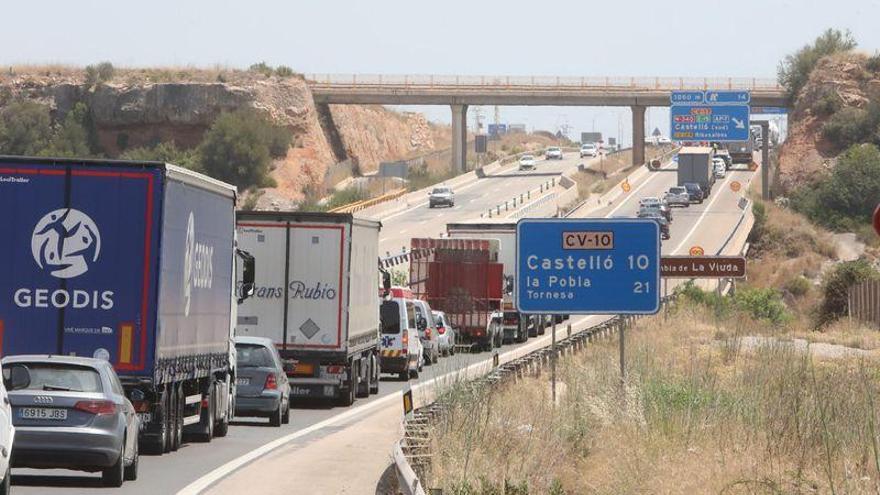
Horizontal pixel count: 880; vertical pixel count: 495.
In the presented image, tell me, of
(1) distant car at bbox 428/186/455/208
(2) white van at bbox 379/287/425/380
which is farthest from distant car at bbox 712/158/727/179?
(2) white van at bbox 379/287/425/380

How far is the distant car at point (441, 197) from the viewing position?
400 feet

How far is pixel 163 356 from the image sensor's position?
2095 centimetres

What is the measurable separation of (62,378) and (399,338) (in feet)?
73.8

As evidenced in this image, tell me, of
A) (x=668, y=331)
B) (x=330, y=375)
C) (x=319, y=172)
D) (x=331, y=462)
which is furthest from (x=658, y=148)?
(x=331, y=462)

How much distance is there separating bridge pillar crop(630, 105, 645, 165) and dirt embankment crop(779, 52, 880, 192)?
34.5 feet

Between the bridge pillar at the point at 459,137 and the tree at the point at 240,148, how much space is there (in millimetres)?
12881

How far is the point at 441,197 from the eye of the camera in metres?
122

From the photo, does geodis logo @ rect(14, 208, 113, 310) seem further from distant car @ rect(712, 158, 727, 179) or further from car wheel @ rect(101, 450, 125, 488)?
distant car @ rect(712, 158, 727, 179)

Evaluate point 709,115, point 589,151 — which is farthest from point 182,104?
point 709,115

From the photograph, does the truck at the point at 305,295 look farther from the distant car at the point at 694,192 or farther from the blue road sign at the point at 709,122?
the distant car at the point at 694,192

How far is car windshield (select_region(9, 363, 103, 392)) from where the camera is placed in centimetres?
1766

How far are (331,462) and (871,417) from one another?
8.50 metres

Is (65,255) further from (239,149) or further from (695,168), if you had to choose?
(239,149)

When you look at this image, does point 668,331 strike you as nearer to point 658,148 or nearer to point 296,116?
point 296,116
